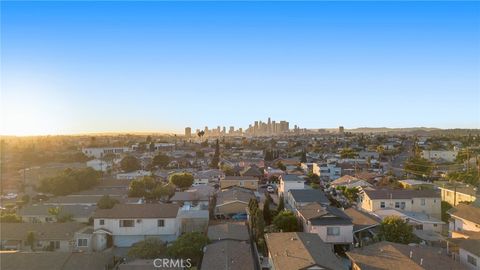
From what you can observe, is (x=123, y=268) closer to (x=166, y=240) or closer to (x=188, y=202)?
(x=166, y=240)

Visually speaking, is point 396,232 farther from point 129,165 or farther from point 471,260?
point 129,165

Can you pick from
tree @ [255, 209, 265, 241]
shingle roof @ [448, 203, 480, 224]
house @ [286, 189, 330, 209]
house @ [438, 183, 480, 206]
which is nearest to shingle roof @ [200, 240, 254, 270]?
tree @ [255, 209, 265, 241]

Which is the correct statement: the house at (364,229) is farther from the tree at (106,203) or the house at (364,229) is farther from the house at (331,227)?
the tree at (106,203)

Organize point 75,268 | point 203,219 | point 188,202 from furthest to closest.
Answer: point 188,202, point 203,219, point 75,268

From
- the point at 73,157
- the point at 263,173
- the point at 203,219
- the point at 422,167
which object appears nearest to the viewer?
the point at 203,219

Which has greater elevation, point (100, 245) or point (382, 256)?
point (382, 256)

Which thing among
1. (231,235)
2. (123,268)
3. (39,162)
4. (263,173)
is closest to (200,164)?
(263,173)

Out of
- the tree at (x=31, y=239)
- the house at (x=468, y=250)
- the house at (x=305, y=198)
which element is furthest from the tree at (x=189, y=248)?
the house at (x=468, y=250)
